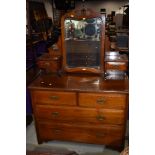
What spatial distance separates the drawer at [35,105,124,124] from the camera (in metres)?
2.08

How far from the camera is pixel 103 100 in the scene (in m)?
2.03

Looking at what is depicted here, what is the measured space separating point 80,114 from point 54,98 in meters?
0.28

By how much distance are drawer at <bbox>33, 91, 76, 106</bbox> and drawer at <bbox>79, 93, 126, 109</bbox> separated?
9 cm

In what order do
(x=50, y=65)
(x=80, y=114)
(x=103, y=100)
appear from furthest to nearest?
(x=50, y=65), (x=80, y=114), (x=103, y=100)

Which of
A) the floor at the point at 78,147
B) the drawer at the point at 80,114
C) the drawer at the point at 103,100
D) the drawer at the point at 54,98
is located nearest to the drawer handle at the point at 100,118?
the drawer at the point at 80,114

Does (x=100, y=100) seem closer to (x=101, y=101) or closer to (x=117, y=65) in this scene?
(x=101, y=101)

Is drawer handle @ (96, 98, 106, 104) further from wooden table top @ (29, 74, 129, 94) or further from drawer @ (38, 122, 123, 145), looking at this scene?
drawer @ (38, 122, 123, 145)

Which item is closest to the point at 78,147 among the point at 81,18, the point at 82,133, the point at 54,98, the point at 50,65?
the point at 82,133

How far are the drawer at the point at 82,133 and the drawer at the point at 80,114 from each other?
2.9 inches

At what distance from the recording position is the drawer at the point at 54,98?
A: 2082mm

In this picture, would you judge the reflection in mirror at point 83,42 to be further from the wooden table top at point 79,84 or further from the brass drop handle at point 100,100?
the brass drop handle at point 100,100
